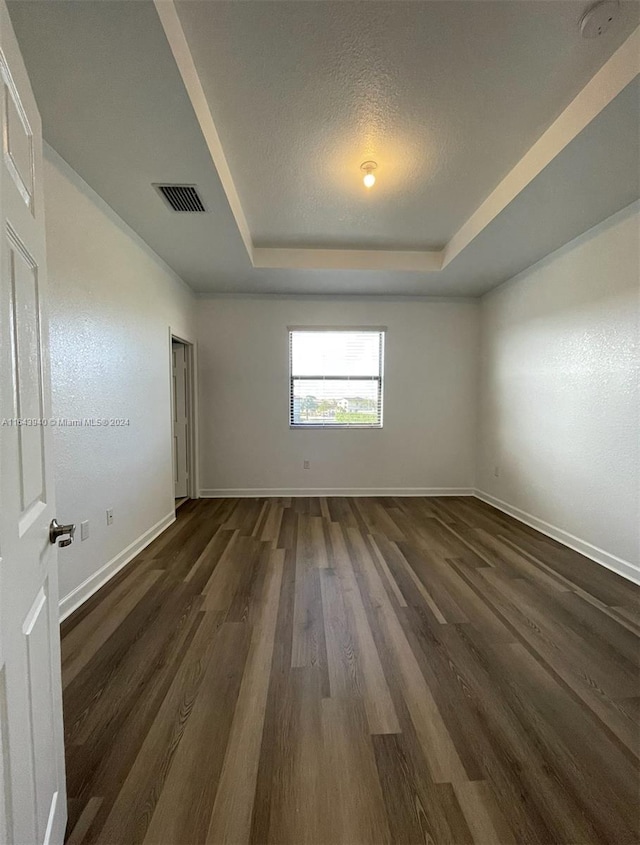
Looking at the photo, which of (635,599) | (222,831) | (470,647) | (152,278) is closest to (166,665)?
(222,831)

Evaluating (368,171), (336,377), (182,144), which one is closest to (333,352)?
(336,377)

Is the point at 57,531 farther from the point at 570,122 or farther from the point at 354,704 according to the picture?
the point at 570,122

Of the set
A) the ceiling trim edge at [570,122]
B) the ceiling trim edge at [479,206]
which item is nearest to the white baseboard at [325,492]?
the ceiling trim edge at [479,206]

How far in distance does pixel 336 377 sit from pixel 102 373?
292 centimetres

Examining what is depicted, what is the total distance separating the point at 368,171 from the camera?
7.88 feet

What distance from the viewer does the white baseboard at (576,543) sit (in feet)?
8.29

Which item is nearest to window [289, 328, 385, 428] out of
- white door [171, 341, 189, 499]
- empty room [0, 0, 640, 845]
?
empty room [0, 0, 640, 845]

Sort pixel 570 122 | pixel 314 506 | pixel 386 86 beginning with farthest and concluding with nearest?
pixel 314 506 < pixel 570 122 < pixel 386 86

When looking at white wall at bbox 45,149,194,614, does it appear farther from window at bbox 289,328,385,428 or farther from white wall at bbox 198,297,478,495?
window at bbox 289,328,385,428

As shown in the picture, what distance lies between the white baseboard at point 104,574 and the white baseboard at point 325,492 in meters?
1.28

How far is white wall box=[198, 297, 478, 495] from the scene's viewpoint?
182 inches

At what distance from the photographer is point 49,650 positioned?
3.05 feet

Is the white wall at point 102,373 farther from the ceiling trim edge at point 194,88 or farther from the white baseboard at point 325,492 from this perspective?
the white baseboard at point 325,492

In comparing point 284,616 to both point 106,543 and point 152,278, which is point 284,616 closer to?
point 106,543
